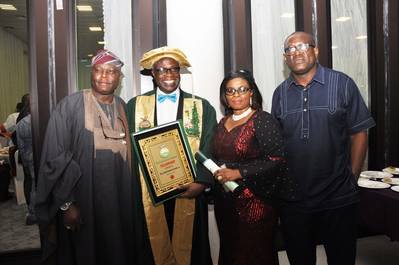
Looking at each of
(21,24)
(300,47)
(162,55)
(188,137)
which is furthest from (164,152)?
(21,24)

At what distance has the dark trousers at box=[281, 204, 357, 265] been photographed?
6.54 feet

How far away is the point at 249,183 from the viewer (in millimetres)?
1836

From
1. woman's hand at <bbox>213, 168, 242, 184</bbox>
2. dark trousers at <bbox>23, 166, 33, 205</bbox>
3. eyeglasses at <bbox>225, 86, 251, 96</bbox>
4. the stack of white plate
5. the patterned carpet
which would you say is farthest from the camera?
dark trousers at <bbox>23, 166, 33, 205</bbox>

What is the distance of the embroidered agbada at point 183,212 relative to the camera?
2.18 m

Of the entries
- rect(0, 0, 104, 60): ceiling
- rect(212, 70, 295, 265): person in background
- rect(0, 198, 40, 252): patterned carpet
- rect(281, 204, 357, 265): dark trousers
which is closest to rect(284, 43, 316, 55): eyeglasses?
rect(212, 70, 295, 265): person in background

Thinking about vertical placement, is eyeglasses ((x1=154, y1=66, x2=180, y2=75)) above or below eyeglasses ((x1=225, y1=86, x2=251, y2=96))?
above

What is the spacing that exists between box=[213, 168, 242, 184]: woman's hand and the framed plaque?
1.03 ft

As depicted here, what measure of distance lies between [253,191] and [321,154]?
0.49 metres

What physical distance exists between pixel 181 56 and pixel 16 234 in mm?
3231

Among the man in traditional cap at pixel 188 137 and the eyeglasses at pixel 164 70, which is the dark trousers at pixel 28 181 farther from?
the eyeglasses at pixel 164 70

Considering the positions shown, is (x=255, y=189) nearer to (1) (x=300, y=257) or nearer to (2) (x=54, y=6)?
(1) (x=300, y=257)

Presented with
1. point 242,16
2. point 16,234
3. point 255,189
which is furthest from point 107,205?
point 16,234

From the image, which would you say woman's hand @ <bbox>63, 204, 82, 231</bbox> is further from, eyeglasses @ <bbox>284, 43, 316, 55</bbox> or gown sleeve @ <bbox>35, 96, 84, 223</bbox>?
eyeglasses @ <bbox>284, 43, 316, 55</bbox>

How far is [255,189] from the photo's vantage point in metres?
1.84
